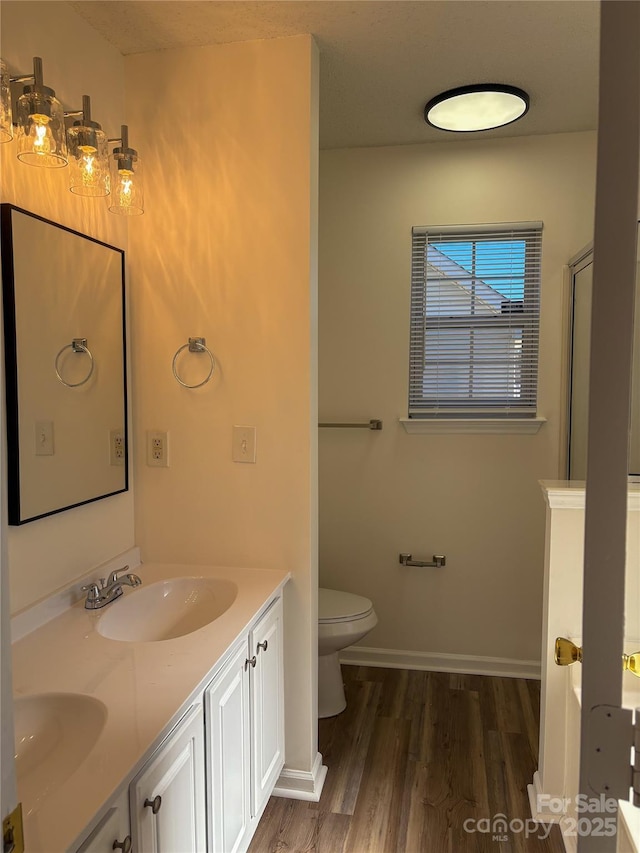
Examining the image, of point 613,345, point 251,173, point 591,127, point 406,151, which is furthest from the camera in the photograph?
point 406,151

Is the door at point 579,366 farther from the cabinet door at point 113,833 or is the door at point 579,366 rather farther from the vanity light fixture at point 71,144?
the cabinet door at point 113,833

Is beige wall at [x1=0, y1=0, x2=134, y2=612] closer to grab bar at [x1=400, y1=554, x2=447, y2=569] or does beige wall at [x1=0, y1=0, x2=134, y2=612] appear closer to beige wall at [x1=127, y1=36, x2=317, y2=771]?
beige wall at [x1=127, y1=36, x2=317, y2=771]

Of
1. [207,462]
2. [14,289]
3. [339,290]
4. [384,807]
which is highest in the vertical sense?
[339,290]

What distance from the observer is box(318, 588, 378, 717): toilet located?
8.52 feet

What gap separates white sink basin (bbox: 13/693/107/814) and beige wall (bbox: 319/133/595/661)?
202cm

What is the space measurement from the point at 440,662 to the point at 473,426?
122 centimetres

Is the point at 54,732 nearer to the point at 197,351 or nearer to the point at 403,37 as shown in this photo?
the point at 197,351

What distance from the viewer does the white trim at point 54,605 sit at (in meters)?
1.59

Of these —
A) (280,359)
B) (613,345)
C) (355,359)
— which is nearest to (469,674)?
(355,359)

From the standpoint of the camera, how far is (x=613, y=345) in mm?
771

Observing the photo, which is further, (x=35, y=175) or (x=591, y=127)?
(x=591, y=127)

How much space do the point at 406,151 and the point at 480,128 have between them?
0.42 metres

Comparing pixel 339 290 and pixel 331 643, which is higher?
pixel 339 290

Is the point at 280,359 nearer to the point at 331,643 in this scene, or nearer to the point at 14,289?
the point at 14,289
